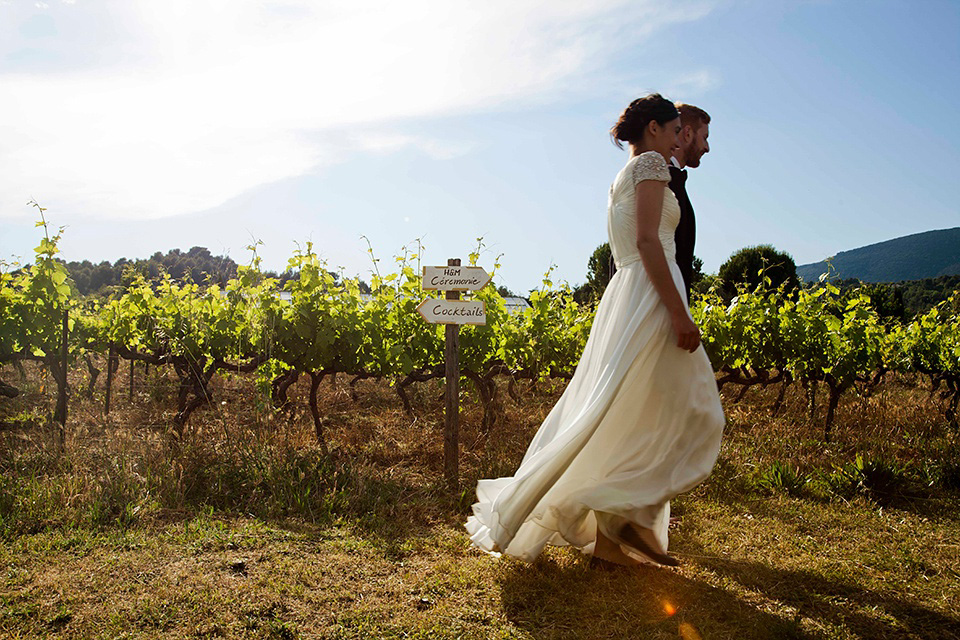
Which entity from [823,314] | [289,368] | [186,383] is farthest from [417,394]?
[823,314]

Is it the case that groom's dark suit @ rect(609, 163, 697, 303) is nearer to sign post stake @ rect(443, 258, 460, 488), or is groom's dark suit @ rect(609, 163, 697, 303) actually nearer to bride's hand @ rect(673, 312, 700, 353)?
bride's hand @ rect(673, 312, 700, 353)

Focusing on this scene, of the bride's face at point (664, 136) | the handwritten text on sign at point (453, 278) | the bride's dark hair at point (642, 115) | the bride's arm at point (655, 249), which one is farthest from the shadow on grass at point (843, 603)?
the handwritten text on sign at point (453, 278)

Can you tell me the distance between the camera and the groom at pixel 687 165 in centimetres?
306

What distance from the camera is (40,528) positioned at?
11.5 ft

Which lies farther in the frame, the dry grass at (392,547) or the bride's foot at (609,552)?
the bride's foot at (609,552)

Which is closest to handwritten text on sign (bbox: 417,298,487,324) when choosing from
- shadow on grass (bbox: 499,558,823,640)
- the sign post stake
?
the sign post stake

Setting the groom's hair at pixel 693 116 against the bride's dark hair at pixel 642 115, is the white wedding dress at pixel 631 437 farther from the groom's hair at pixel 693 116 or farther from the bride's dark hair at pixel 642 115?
the groom's hair at pixel 693 116

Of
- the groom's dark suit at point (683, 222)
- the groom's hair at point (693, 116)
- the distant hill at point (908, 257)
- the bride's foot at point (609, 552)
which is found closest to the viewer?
the bride's foot at point (609, 552)

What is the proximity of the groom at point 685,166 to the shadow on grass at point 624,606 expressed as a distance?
48.1 inches

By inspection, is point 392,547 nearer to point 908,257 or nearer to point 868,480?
point 868,480

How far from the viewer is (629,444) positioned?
2775 millimetres

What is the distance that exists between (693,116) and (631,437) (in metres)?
1.69

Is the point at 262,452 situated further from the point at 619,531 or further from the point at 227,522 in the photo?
the point at 619,531

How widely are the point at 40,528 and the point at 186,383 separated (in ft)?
6.36
